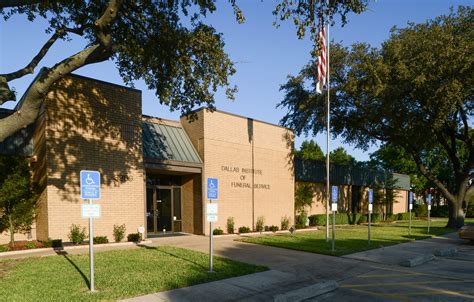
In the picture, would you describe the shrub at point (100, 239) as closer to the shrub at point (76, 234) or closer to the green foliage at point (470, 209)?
the shrub at point (76, 234)

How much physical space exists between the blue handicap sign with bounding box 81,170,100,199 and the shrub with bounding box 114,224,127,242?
7.98 meters

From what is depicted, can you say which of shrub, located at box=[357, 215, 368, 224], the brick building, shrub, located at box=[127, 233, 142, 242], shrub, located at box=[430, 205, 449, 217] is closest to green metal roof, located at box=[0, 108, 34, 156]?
the brick building

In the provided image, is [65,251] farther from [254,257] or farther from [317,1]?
[317,1]

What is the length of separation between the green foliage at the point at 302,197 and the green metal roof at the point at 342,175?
620 millimetres

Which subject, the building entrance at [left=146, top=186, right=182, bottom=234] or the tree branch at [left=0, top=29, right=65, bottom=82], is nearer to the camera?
the tree branch at [left=0, top=29, right=65, bottom=82]

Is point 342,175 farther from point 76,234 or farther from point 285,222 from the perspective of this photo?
point 76,234

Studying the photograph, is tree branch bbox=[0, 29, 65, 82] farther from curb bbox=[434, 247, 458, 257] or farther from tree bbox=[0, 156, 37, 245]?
curb bbox=[434, 247, 458, 257]

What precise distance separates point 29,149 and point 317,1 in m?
12.0

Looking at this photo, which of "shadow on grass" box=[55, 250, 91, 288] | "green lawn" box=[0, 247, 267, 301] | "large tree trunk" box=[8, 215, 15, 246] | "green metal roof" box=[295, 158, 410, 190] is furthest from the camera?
"green metal roof" box=[295, 158, 410, 190]

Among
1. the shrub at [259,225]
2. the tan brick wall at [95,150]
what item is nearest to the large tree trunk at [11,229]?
the tan brick wall at [95,150]

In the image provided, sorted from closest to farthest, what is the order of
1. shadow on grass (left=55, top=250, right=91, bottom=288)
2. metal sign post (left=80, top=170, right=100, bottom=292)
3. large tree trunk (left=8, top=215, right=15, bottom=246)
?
metal sign post (left=80, top=170, right=100, bottom=292)
shadow on grass (left=55, top=250, right=91, bottom=288)
large tree trunk (left=8, top=215, right=15, bottom=246)

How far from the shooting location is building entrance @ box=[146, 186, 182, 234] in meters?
18.5

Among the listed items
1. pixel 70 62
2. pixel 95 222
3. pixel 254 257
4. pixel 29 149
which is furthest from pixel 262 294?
pixel 29 149

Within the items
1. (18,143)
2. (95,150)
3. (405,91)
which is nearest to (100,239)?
(95,150)
